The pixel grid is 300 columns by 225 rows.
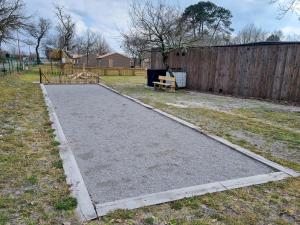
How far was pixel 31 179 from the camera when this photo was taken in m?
3.22

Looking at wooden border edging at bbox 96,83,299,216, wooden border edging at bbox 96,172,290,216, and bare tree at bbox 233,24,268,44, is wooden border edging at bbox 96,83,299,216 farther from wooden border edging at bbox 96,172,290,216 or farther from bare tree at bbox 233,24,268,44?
bare tree at bbox 233,24,268,44

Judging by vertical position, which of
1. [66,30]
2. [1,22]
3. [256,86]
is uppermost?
[66,30]

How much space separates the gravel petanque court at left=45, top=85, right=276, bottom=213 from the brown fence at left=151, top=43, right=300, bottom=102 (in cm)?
643

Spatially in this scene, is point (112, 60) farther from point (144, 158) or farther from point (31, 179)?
point (31, 179)

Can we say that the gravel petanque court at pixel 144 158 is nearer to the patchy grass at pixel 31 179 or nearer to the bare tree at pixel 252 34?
the patchy grass at pixel 31 179

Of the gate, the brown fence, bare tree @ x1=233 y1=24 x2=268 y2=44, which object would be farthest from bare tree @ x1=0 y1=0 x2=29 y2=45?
bare tree @ x1=233 y1=24 x2=268 y2=44

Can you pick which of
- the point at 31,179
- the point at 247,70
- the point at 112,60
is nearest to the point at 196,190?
the point at 31,179

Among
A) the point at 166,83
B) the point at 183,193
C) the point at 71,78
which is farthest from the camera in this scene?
the point at 71,78

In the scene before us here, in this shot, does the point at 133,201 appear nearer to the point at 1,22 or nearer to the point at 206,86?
the point at 206,86

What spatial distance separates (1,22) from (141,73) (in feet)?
62.7

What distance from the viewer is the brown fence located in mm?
10453

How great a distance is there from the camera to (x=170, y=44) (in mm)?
14562

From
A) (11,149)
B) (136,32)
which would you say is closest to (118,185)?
(11,149)

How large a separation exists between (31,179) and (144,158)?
161 centimetres
